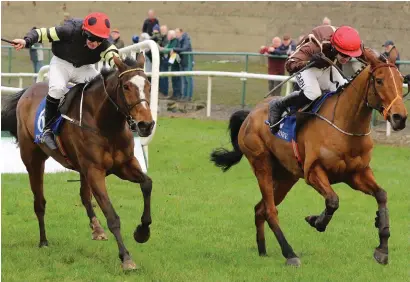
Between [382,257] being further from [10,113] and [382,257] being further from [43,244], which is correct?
[10,113]

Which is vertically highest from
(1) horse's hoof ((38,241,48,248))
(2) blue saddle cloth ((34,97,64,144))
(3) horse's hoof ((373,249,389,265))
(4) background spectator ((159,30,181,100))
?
(2) blue saddle cloth ((34,97,64,144))

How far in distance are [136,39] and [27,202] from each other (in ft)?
24.9

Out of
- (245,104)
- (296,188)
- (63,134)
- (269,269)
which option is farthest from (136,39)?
(269,269)

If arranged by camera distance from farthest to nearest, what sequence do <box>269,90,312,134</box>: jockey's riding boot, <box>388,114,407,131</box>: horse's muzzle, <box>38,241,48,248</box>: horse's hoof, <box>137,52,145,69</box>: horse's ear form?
<box>38,241,48,248</box>: horse's hoof < <box>269,90,312,134</box>: jockey's riding boot < <box>137,52,145,69</box>: horse's ear < <box>388,114,407,131</box>: horse's muzzle

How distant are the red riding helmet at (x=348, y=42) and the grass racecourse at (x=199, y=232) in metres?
1.82

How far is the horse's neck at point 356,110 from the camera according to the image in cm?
707

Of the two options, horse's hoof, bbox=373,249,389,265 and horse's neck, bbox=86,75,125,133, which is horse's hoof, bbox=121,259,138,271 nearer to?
horse's neck, bbox=86,75,125,133

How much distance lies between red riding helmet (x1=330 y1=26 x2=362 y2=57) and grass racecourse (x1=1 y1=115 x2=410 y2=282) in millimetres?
1824

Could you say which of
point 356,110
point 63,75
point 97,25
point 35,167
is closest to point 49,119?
point 63,75

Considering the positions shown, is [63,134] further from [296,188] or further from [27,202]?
[296,188]

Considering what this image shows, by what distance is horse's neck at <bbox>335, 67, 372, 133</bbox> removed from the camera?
23.2 feet

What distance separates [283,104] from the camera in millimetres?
7895

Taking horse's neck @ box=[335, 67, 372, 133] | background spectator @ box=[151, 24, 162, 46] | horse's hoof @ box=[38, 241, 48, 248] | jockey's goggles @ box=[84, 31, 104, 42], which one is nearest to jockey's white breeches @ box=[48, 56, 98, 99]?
jockey's goggles @ box=[84, 31, 104, 42]

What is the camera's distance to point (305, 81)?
25.1 feet
